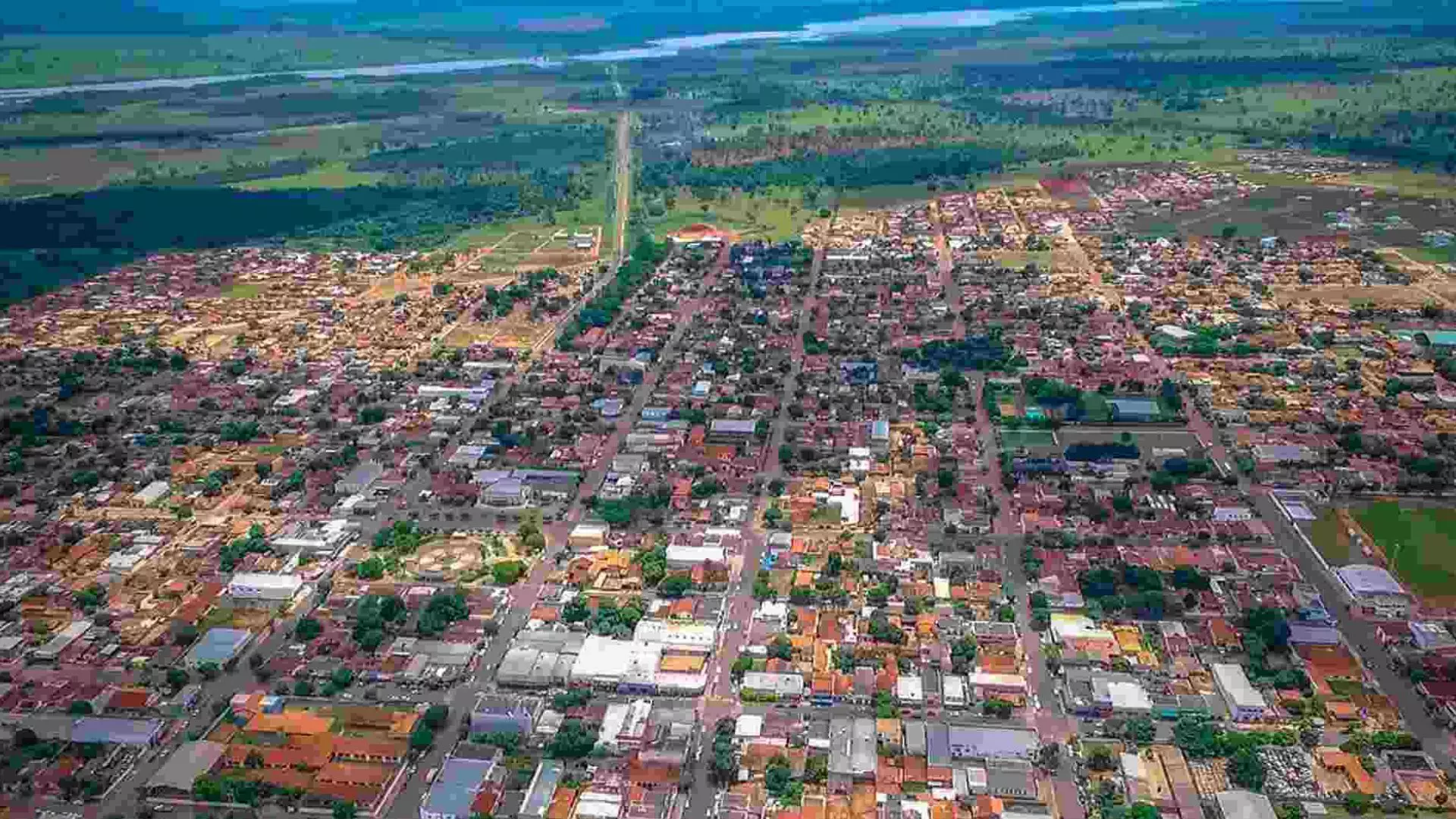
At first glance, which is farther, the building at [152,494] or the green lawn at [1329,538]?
the building at [152,494]

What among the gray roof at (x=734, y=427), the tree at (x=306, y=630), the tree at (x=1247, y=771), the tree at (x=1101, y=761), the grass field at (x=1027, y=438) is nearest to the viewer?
the tree at (x=1247, y=771)

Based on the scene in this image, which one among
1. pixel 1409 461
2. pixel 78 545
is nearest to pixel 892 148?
pixel 1409 461

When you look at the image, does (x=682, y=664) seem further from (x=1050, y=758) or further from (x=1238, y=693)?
(x=1238, y=693)

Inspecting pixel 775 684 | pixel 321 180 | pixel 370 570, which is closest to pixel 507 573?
pixel 370 570

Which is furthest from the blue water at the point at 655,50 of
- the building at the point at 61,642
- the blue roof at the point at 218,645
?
the blue roof at the point at 218,645

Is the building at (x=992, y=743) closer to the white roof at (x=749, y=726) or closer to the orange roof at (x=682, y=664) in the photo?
the white roof at (x=749, y=726)

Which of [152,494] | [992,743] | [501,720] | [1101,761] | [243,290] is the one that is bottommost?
[1101,761]

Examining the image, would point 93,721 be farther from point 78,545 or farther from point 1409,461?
point 1409,461
